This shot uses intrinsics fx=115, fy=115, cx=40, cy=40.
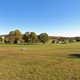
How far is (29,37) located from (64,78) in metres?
72.3

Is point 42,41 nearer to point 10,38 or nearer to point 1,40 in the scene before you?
point 10,38

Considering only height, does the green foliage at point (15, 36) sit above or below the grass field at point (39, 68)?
Answer: above

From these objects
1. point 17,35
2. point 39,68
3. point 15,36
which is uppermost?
point 17,35

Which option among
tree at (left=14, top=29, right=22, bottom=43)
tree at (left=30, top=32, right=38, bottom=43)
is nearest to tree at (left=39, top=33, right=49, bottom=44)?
tree at (left=30, top=32, right=38, bottom=43)

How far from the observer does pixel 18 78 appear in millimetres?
7188

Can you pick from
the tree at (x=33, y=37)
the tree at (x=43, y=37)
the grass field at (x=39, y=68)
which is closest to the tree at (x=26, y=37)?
the tree at (x=33, y=37)

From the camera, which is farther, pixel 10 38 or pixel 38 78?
pixel 10 38

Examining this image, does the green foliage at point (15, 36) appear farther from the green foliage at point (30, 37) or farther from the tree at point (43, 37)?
the tree at point (43, 37)

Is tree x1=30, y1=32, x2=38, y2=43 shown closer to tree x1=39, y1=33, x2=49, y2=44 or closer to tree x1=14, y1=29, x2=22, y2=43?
tree x1=39, y1=33, x2=49, y2=44

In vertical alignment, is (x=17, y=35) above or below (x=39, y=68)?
above

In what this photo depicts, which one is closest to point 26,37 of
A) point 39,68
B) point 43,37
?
point 43,37

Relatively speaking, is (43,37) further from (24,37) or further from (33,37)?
(24,37)

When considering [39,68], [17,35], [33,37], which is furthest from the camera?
[17,35]

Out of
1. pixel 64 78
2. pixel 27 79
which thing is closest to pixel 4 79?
pixel 27 79
